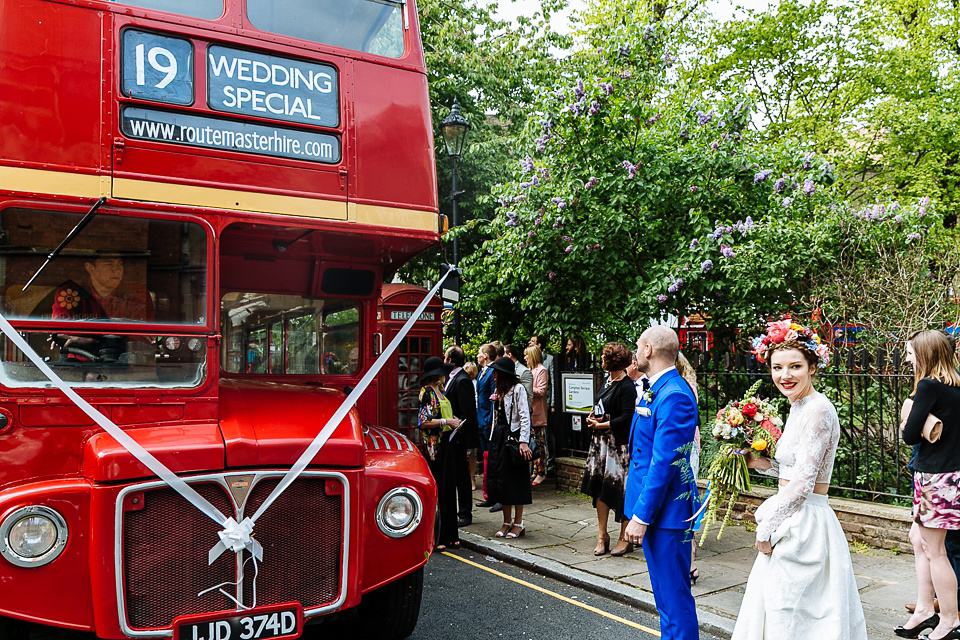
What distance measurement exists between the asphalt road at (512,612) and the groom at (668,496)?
3.50 feet

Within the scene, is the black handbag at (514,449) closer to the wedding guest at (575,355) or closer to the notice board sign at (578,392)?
the notice board sign at (578,392)

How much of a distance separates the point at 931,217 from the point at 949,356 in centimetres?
584

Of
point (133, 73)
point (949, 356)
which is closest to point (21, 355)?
point (133, 73)

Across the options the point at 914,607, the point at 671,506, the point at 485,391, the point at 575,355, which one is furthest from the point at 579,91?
the point at 914,607

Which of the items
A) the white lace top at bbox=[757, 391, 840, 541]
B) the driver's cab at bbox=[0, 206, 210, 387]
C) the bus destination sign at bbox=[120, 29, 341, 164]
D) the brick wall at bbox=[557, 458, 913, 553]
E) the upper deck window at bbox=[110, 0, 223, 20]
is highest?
the upper deck window at bbox=[110, 0, 223, 20]

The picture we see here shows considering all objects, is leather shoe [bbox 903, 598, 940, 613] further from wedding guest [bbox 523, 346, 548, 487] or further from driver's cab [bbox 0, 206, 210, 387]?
wedding guest [bbox 523, 346, 548, 487]

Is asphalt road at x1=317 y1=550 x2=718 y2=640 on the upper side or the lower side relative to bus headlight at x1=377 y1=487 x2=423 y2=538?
lower

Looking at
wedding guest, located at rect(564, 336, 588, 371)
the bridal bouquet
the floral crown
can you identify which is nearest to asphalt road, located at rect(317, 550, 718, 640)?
the bridal bouquet

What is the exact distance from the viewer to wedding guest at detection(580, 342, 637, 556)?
6602mm

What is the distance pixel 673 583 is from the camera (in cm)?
398

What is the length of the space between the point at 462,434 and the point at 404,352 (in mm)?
4278

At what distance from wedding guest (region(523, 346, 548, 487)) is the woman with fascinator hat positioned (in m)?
2.65

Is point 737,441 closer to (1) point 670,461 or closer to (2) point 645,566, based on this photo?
(1) point 670,461

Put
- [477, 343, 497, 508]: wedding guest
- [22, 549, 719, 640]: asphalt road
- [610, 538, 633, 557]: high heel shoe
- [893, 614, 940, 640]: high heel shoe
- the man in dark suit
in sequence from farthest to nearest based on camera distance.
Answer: [477, 343, 497, 508]: wedding guest
the man in dark suit
[610, 538, 633, 557]: high heel shoe
[22, 549, 719, 640]: asphalt road
[893, 614, 940, 640]: high heel shoe
